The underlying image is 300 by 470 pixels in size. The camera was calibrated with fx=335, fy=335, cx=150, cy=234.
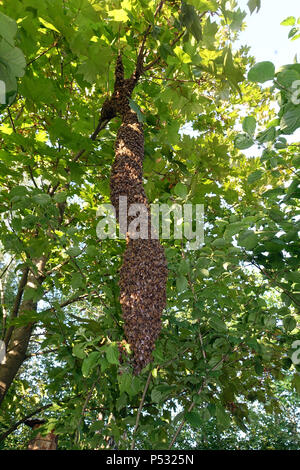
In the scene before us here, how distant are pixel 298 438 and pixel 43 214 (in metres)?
17.6

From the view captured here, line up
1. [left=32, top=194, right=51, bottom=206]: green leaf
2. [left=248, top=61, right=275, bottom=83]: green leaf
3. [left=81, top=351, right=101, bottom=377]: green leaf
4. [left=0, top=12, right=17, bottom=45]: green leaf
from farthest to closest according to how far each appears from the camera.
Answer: [left=32, top=194, right=51, bottom=206]: green leaf < [left=81, top=351, right=101, bottom=377]: green leaf < [left=248, top=61, right=275, bottom=83]: green leaf < [left=0, top=12, right=17, bottom=45]: green leaf

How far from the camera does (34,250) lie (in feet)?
9.11

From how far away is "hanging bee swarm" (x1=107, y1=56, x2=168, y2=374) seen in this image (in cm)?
190

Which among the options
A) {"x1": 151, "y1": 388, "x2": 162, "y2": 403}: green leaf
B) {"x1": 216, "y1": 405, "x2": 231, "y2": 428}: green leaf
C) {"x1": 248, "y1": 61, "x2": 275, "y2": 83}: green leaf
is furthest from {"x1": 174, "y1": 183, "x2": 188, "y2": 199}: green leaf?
{"x1": 216, "y1": 405, "x2": 231, "y2": 428}: green leaf

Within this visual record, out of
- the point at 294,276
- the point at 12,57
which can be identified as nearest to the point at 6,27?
the point at 12,57

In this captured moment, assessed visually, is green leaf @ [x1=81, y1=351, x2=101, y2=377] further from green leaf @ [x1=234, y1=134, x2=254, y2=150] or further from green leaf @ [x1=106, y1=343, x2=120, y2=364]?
green leaf @ [x1=234, y1=134, x2=254, y2=150]

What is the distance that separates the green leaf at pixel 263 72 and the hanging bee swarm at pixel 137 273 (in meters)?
1.08

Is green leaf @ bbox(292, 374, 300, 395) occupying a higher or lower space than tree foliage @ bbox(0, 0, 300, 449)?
lower

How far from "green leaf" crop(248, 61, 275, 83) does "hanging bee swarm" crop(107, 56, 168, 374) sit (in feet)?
3.53

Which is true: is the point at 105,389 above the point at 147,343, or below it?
below

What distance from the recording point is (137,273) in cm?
201
